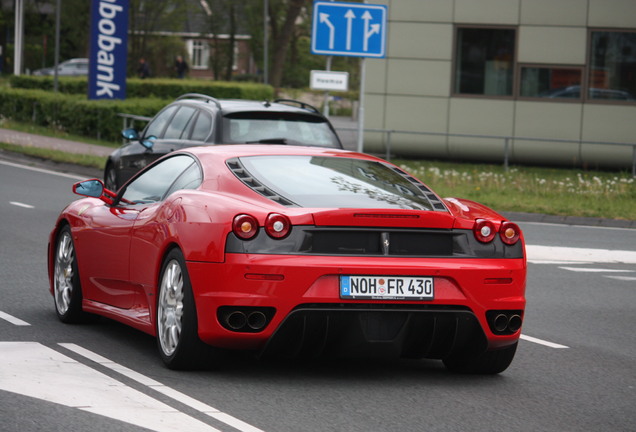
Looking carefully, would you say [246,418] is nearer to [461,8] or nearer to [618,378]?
[618,378]

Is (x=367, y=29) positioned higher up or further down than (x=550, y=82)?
higher up

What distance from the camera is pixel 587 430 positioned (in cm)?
599

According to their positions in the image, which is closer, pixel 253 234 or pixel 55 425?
pixel 55 425

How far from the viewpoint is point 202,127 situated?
1432cm

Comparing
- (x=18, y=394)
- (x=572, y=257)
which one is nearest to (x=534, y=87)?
(x=572, y=257)

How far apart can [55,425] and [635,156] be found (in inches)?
850

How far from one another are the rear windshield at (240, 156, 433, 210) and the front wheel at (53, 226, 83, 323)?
1.69 metres

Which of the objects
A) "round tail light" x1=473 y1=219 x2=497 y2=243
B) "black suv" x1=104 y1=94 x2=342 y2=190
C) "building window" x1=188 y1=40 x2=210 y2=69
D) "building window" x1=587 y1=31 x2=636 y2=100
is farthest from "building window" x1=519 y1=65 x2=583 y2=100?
"building window" x1=188 y1=40 x2=210 y2=69

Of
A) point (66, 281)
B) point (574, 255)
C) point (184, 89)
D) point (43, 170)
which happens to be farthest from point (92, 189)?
point (184, 89)

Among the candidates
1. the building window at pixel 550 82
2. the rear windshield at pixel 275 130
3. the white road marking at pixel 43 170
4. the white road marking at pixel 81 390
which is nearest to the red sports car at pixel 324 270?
the white road marking at pixel 81 390

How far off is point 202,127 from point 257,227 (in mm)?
7799

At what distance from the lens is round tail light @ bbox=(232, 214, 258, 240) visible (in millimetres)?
6629

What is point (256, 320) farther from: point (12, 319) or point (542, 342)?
point (542, 342)

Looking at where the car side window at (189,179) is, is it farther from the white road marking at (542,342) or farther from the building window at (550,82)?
the building window at (550,82)
